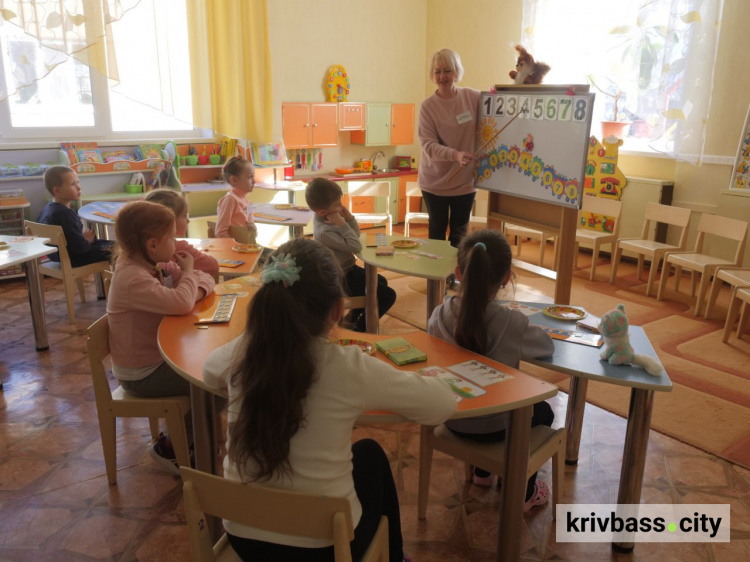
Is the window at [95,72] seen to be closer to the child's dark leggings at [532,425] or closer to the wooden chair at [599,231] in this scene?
the wooden chair at [599,231]

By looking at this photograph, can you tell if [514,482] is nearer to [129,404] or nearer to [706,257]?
[129,404]

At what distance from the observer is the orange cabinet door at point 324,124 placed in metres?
6.91

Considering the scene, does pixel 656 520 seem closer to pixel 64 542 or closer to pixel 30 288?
pixel 64 542

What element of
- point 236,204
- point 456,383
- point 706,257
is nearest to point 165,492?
point 456,383

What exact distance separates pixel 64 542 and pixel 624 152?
571 centimetres

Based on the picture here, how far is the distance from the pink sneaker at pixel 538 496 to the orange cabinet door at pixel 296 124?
5.26m

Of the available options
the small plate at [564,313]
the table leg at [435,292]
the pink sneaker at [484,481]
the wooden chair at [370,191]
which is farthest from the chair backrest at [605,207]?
the pink sneaker at [484,481]

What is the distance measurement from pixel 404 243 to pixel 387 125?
173 inches

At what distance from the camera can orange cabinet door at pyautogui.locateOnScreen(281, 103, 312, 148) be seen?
6.64 meters

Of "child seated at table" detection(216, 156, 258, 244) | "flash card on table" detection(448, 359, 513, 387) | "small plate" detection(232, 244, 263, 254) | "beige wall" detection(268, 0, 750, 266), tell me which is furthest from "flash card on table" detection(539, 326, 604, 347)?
"beige wall" detection(268, 0, 750, 266)

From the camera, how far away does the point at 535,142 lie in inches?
143

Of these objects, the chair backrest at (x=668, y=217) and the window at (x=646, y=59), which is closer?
the chair backrest at (x=668, y=217)

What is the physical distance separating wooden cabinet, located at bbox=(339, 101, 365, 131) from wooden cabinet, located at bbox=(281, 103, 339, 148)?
84 mm

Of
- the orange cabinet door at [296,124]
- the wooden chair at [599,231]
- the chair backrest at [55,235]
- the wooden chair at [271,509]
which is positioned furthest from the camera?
the orange cabinet door at [296,124]
